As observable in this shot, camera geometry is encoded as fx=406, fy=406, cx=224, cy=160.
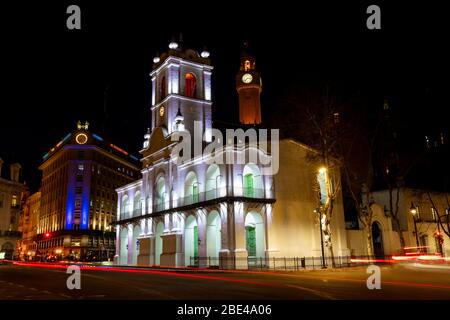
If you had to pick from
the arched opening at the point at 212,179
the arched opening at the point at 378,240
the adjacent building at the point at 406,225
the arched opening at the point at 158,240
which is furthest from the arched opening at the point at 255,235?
the arched opening at the point at 378,240

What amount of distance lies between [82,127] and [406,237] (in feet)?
217

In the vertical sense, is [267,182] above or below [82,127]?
below

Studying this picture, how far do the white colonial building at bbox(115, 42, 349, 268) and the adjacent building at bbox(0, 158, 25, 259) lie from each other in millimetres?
18689

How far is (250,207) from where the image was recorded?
113 ft

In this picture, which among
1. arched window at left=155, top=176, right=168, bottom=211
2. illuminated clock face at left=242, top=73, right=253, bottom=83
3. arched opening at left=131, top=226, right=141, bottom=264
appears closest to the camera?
arched window at left=155, top=176, right=168, bottom=211

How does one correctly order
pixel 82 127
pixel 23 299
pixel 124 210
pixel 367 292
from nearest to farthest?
1. pixel 23 299
2. pixel 367 292
3. pixel 124 210
4. pixel 82 127

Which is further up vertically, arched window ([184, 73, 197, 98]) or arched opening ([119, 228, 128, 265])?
arched window ([184, 73, 197, 98])

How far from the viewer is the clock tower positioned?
2146 inches

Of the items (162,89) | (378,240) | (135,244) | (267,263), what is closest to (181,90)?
(162,89)

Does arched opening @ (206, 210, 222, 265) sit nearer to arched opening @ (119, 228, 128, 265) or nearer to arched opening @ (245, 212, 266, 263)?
arched opening @ (245, 212, 266, 263)

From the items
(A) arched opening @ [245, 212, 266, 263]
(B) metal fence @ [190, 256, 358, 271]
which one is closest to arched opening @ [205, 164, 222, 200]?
(A) arched opening @ [245, 212, 266, 263]

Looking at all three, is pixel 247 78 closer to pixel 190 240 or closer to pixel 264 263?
pixel 190 240
